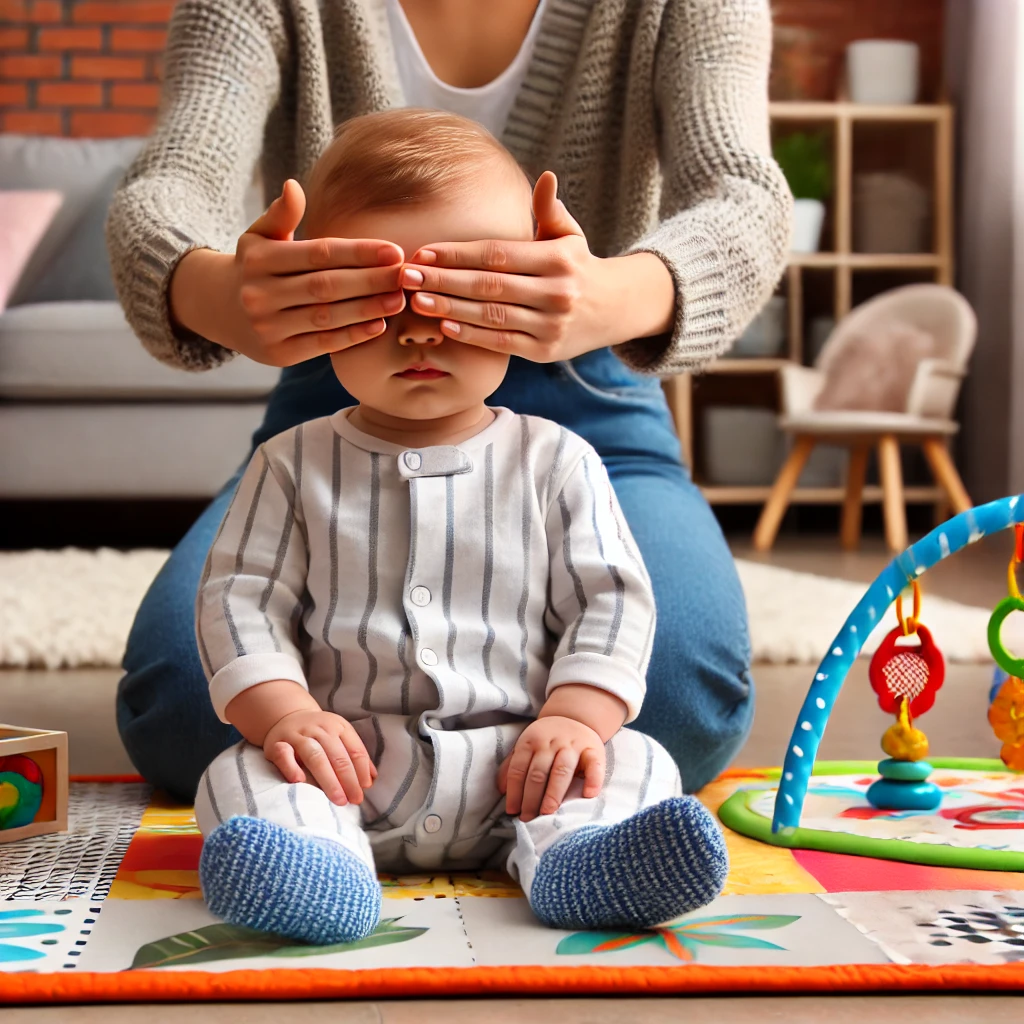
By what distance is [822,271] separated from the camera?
3.58 metres

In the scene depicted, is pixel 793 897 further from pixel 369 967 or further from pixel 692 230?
pixel 692 230

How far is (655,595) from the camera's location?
1028 mm

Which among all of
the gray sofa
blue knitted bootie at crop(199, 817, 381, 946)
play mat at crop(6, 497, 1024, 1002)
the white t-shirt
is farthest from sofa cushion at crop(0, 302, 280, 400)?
blue knitted bootie at crop(199, 817, 381, 946)

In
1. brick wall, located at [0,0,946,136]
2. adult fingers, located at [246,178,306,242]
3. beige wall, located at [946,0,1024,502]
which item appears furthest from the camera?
brick wall, located at [0,0,946,136]

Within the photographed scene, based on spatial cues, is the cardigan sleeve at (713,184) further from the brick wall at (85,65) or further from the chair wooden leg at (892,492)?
the brick wall at (85,65)

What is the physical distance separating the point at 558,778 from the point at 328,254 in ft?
1.02

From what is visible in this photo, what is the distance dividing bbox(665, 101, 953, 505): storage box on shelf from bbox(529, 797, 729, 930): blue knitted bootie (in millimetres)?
2728

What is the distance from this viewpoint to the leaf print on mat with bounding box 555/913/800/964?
2.19 feet

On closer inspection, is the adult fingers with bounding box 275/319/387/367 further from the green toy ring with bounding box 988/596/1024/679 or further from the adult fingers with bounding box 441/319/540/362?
the green toy ring with bounding box 988/596/1024/679

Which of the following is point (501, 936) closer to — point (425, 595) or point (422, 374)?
point (425, 595)

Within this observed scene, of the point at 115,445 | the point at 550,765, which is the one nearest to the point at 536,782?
the point at 550,765

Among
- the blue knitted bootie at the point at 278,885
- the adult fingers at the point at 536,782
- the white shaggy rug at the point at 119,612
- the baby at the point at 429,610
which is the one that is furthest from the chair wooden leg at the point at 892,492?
the blue knitted bootie at the point at 278,885

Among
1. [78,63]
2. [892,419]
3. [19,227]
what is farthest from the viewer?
[78,63]

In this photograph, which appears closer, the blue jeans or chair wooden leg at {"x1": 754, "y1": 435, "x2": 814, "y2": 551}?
the blue jeans
